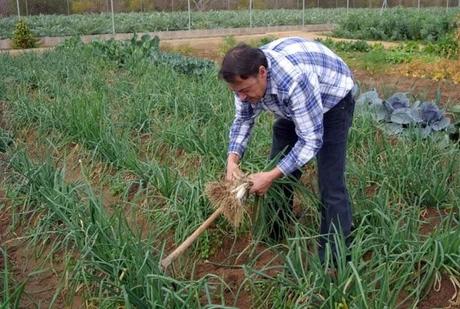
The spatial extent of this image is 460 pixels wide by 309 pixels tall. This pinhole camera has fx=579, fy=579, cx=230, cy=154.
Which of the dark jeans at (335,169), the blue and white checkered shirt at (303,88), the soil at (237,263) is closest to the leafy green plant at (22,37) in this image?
the soil at (237,263)

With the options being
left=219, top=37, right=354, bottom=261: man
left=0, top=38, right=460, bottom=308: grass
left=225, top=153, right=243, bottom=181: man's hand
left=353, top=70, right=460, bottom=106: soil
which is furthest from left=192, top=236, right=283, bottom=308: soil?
left=353, top=70, right=460, bottom=106: soil

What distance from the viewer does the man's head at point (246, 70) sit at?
2568mm

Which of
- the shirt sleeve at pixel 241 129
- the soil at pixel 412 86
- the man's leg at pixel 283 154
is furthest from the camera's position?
the soil at pixel 412 86

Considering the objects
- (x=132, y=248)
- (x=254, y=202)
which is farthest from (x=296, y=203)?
(x=132, y=248)

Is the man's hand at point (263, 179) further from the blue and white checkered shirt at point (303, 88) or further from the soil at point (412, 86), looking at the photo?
the soil at point (412, 86)

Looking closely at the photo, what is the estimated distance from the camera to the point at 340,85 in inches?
117

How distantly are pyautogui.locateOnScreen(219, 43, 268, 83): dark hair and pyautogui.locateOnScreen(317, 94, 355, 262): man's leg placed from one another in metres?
0.59

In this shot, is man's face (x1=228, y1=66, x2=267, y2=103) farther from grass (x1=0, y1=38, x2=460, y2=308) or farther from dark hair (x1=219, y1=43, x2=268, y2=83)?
grass (x1=0, y1=38, x2=460, y2=308)

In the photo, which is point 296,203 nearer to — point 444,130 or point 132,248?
point 132,248

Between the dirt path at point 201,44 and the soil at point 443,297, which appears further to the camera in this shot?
the dirt path at point 201,44

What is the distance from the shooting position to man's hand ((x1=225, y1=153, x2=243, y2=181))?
9.95 ft

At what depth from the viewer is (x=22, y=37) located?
16.9m

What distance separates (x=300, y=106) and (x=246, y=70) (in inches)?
12.4

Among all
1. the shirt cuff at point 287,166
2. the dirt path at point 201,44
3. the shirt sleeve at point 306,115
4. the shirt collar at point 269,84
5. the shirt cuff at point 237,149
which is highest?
the shirt collar at point 269,84
